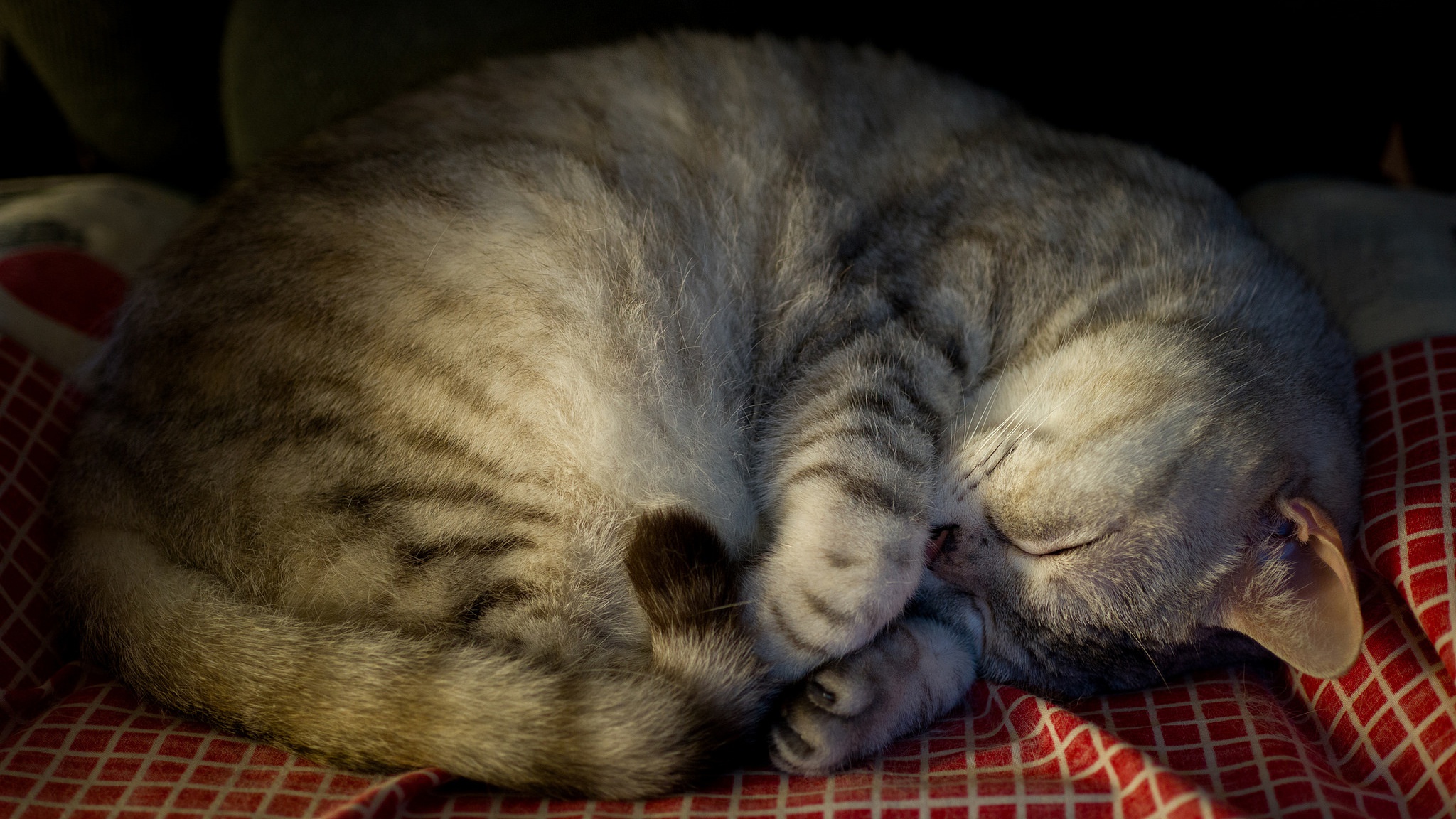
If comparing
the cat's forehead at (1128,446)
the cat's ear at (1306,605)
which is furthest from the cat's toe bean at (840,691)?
the cat's ear at (1306,605)

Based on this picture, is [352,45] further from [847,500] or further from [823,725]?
[823,725]

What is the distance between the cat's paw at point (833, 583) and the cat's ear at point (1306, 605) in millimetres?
607

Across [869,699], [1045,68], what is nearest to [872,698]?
[869,699]

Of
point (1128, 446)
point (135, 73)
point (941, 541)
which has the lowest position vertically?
point (941, 541)

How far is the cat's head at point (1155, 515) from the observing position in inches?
60.6

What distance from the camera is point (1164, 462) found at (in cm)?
154

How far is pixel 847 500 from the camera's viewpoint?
1.53 metres

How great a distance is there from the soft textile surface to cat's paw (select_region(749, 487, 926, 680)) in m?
0.21

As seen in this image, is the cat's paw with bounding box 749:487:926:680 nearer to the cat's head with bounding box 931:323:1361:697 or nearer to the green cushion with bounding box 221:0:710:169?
the cat's head with bounding box 931:323:1361:697

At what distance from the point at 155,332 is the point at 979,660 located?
1.71 meters

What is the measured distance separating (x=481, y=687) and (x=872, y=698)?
0.65m

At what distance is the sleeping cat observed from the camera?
144 cm

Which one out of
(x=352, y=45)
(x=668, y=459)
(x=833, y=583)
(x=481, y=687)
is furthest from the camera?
(x=352, y=45)

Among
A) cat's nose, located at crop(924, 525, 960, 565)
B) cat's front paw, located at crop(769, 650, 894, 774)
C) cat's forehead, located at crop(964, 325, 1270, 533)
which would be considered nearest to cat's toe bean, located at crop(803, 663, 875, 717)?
cat's front paw, located at crop(769, 650, 894, 774)
